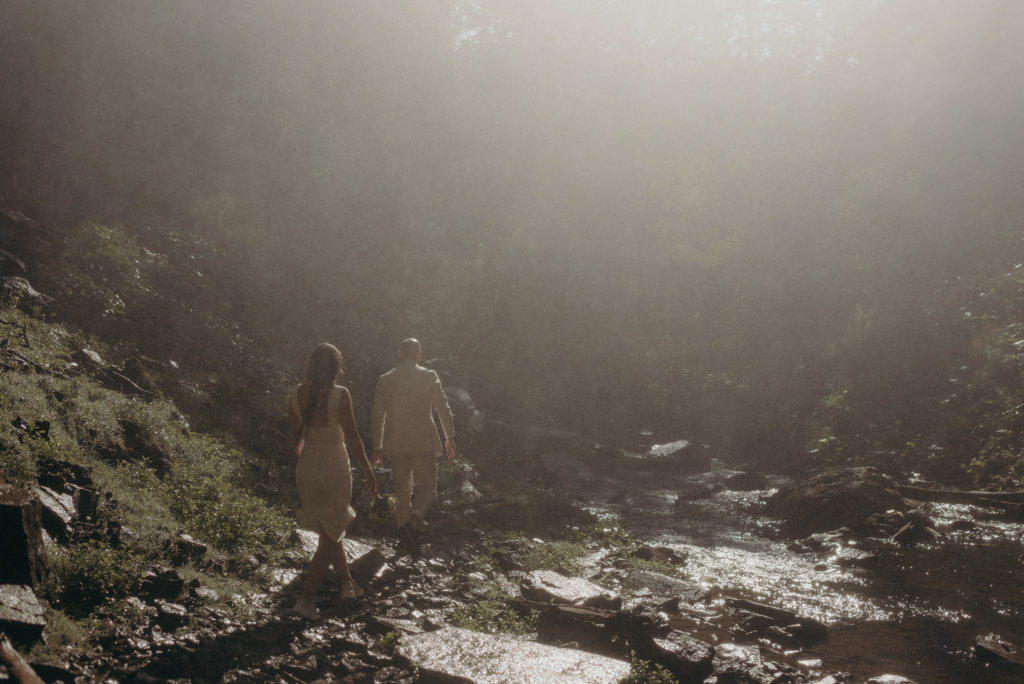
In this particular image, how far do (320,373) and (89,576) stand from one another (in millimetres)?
2262

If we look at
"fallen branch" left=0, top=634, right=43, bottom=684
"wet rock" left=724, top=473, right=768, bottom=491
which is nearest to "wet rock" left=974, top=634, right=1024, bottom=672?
"fallen branch" left=0, top=634, right=43, bottom=684

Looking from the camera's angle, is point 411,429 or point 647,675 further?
point 411,429

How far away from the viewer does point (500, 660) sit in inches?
203

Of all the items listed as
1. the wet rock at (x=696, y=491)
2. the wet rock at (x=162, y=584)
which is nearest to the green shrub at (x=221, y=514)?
the wet rock at (x=162, y=584)

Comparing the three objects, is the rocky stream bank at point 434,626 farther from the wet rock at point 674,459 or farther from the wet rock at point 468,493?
the wet rock at point 674,459

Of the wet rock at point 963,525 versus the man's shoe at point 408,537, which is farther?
the wet rock at point 963,525

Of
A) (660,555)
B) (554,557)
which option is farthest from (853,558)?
(554,557)

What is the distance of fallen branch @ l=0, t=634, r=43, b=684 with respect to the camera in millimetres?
3437

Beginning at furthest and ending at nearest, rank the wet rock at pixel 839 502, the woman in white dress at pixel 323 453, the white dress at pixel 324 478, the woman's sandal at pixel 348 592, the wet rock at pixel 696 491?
the wet rock at pixel 696 491, the wet rock at pixel 839 502, the woman's sandal at pixel 348 592, the white dress at pixel 324 478, the woman in white dress at pixel 323 453

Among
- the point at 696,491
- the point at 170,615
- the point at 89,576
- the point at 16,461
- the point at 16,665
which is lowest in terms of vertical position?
the point at 696,491

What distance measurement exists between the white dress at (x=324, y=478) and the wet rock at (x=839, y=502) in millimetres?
8848

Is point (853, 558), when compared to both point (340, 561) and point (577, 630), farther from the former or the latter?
point (340, 561)

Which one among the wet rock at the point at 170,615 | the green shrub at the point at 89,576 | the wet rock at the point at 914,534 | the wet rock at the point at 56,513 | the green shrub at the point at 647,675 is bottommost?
the wet rock at the point at 914,534

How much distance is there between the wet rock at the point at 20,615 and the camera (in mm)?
3916
